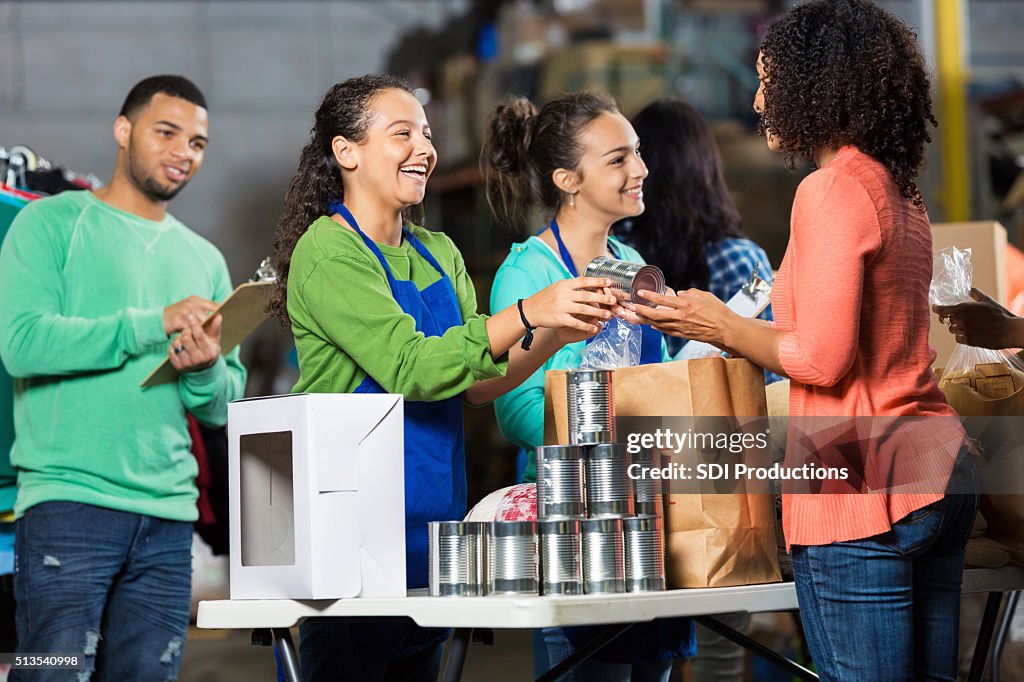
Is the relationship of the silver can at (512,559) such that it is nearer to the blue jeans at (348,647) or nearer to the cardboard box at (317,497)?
the cardboard box at (317,497)

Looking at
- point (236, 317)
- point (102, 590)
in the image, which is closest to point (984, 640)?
point (236, 317)

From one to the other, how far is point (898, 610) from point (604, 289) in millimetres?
617

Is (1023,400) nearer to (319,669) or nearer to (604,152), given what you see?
(604,152)

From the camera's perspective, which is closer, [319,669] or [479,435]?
[319,669]

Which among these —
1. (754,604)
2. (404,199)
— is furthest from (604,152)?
(754,604)

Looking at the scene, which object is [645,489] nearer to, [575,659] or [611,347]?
[575,659]

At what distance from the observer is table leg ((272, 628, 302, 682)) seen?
1.74m

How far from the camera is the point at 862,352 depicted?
1650 mm

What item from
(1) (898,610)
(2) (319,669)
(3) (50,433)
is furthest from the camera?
(3) (50,433)

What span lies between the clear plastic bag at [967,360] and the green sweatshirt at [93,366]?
1.61 meters

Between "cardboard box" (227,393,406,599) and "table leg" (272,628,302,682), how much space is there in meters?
0.06

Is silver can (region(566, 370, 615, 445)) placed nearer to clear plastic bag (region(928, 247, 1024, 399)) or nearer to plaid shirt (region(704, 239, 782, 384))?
clear plastic bag (region(928, 247, 1024, 399))

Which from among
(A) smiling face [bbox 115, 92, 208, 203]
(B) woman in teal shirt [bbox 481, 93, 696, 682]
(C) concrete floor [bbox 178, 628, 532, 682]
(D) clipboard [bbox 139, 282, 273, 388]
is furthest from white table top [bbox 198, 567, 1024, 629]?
(C) concrete floor [bbox 178, 628, 532, 682]

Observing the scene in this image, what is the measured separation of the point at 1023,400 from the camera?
2.11 metres
